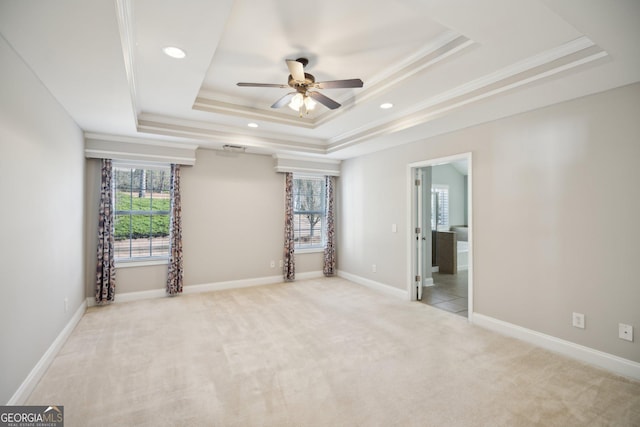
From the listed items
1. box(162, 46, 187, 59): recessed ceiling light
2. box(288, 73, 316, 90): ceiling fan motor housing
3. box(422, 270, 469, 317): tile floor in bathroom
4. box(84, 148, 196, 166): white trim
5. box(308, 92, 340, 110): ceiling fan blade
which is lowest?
box(422, 270, 469, 317): tile floor in bathroom

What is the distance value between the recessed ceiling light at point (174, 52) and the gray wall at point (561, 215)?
325 centimetres

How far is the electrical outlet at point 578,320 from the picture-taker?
285 cm

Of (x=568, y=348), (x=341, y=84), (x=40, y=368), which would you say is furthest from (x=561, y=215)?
(x=40, y=368)

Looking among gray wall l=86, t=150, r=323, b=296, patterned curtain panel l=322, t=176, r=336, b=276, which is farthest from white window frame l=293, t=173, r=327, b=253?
gray wall l=86, t=150, r=323, b=296

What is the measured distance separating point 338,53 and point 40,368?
3.67m

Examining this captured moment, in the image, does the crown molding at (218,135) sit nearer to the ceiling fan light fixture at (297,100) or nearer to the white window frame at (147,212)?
the white window frame at (147,212)

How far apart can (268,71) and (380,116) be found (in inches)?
62.2

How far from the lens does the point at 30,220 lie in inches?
95.9

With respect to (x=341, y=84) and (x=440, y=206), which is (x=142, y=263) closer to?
(x=341, y=84)

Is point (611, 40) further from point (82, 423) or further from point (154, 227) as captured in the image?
point (154, 227)

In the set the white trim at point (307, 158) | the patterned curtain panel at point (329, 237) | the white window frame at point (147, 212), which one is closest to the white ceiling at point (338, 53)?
the white window frame at point (147, 212)

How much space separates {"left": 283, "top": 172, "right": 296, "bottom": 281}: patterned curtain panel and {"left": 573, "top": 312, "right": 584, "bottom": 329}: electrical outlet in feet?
13.6

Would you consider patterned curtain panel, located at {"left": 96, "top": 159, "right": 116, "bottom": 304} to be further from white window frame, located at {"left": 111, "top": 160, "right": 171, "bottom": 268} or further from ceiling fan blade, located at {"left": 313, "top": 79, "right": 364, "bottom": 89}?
ceiling fan blade, located at {"left": 313, "top": 79, "right": 364, "bottom": 89}

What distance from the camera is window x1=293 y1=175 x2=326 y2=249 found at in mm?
6324
